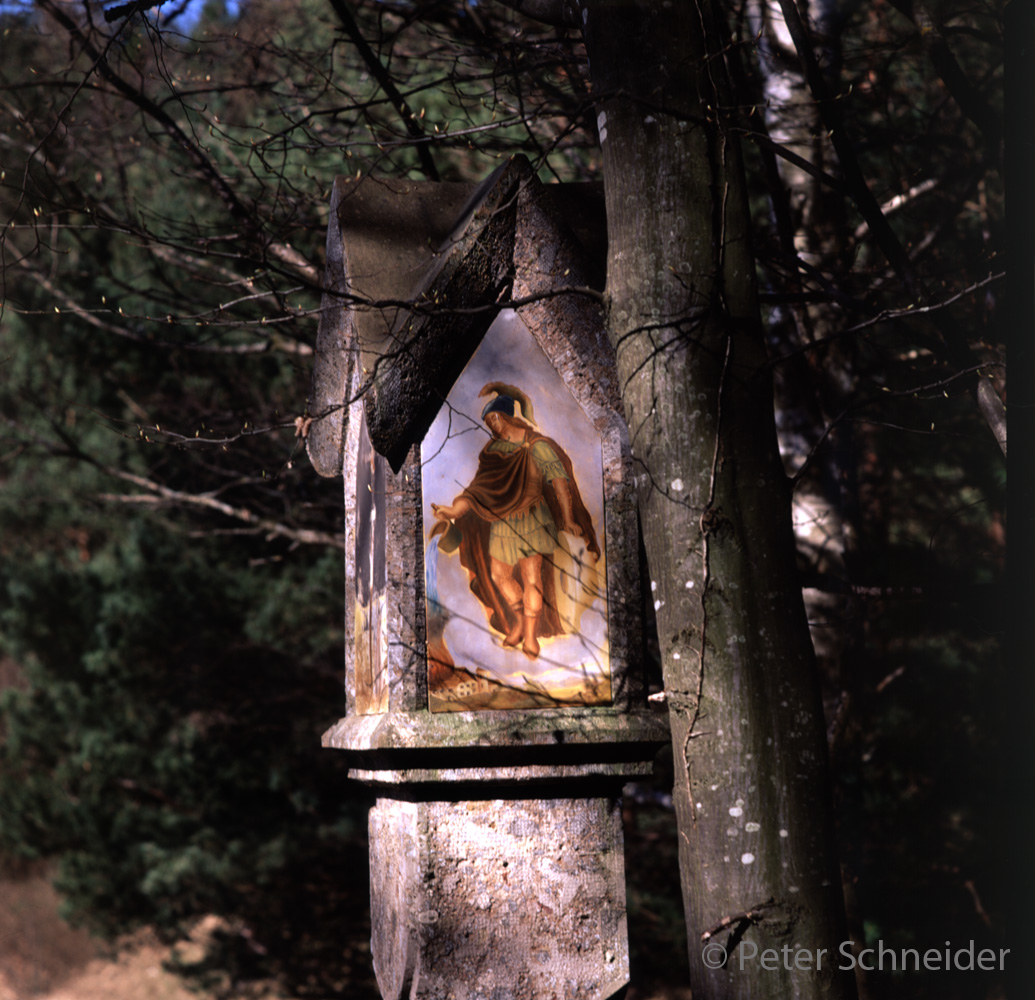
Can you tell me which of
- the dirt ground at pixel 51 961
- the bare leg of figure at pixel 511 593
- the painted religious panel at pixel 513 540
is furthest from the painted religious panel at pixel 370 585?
the dirt ground at pixel 51 961

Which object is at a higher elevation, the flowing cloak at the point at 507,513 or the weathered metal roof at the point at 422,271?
the weathered metal roof at the point at 422,271

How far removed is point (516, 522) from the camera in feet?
10.5

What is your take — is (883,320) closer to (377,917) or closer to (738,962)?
(738,962)

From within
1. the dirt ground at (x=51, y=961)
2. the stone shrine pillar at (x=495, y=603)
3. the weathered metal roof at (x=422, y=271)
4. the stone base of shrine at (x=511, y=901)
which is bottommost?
the dirt ground at (x=51, y=961)

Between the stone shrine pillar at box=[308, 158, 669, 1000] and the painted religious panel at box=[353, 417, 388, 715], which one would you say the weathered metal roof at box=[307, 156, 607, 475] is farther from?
the painted religious panel at box=[353, 417, 388, 715]

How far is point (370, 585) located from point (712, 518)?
138cm

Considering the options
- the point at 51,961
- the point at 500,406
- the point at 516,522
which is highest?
the point at 500,406

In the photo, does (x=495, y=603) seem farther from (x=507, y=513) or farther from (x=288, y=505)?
(x=288, y=505)

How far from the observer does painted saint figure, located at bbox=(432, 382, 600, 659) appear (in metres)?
3.15

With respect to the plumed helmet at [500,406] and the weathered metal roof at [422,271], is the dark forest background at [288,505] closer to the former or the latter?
the weathered metal roof at [422,271]

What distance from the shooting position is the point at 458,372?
326 cm

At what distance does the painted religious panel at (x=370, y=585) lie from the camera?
3264 millimetres

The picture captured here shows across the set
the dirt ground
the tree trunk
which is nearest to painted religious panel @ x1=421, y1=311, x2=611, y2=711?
the tree trunk

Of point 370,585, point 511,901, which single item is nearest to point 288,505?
point 370,585
